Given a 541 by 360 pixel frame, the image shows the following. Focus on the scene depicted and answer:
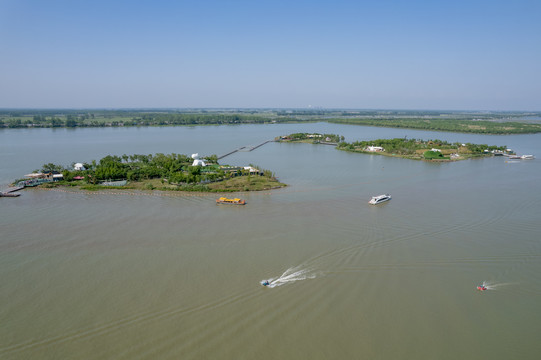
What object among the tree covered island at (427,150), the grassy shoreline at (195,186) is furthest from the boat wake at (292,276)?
the tree covered island at (427,150)

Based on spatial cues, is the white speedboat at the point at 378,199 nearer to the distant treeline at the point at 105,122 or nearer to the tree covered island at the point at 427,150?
the tree covered island at the point at 427,150

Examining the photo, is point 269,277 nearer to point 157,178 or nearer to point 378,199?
point 378,199

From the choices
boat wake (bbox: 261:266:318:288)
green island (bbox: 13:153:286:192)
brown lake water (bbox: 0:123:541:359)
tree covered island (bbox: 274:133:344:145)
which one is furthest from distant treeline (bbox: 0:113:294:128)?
boat wake (bbox: 261:266:318:288)

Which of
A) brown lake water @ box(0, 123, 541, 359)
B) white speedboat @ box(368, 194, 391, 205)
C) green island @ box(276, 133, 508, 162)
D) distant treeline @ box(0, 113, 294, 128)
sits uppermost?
distant treeline @ box(0, 113, 294, 128)

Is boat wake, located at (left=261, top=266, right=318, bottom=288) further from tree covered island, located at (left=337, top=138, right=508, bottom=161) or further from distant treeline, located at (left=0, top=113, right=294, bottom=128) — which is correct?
distant treeline, located at (left=0, top=113, right=294, bottom=128)

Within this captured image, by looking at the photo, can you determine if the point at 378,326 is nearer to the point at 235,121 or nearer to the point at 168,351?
the point at 168,351
